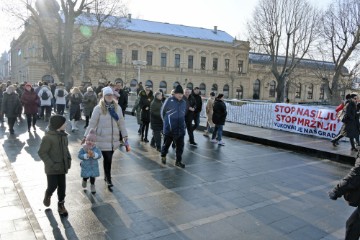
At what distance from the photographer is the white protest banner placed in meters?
11.8

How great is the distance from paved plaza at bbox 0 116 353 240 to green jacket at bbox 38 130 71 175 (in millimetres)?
696

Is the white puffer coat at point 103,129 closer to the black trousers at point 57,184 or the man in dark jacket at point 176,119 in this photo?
the black trousers at point 57,184

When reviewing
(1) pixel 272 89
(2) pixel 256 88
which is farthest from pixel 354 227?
(1) pixel 272 89

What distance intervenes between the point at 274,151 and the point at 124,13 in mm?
25178

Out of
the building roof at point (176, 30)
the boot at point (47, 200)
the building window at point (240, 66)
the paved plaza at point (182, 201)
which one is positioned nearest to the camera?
the paved plaza at point (182, 201)

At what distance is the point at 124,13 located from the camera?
31.1m

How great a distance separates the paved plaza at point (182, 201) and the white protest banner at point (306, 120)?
11.9 ft

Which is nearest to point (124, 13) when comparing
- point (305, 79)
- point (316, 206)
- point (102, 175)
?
point (102, 175)

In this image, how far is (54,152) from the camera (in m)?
4.61

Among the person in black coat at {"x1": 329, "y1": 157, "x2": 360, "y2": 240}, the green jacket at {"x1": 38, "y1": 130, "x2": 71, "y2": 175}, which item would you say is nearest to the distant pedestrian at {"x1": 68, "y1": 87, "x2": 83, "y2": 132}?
the green jacket at {"x1": 38, "y1": 130, "x2": 71, "y2": 175}

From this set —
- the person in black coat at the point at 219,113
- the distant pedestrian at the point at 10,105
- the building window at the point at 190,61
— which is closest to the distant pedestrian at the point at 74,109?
the distant pedestrian at the point at 10,105

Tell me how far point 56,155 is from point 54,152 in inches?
2.0

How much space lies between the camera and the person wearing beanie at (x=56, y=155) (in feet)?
14.9

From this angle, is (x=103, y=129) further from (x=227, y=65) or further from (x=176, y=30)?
(x=227, y=65)
